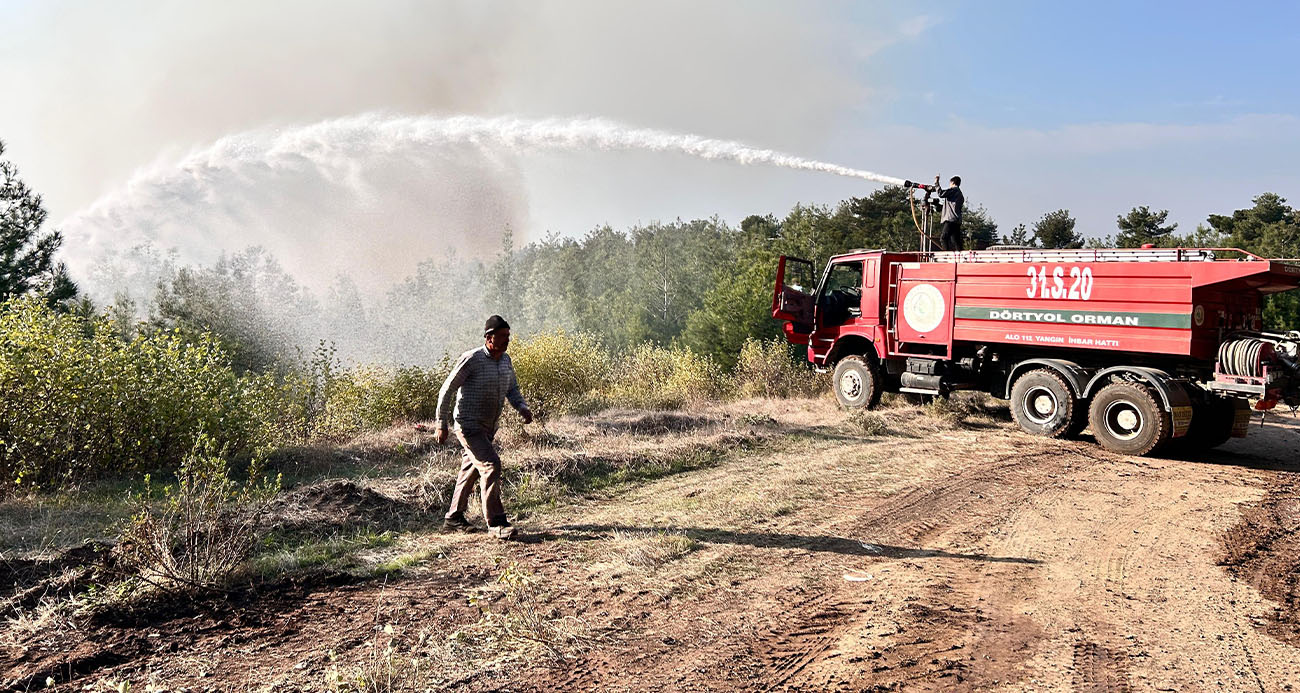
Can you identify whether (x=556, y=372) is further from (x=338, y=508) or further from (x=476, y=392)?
(x=476, y=392)

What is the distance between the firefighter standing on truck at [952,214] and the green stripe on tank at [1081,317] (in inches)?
63.0

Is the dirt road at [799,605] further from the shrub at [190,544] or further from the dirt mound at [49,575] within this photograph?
the dirt mound at [49,575]

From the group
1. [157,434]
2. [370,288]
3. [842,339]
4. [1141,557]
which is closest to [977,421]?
[842,339]

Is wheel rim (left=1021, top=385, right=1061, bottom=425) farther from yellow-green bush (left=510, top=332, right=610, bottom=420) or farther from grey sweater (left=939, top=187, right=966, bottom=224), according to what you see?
yellow-green bush (left=510, top=332, right=610, bottom=420)

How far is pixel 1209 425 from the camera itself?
11.2 meters

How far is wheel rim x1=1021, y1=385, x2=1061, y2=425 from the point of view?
1153cm

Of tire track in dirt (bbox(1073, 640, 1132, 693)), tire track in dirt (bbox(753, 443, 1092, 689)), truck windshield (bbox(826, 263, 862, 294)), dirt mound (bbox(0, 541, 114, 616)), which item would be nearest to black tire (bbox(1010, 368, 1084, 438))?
truck windshield (bbox(826, 263, 862, 294))

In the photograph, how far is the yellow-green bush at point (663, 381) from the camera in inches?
618

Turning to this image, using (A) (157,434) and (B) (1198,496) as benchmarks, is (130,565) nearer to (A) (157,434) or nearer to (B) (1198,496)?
(A) (157,434)

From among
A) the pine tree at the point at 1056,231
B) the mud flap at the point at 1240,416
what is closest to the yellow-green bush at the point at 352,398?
the mud flap at the point at 1240,416

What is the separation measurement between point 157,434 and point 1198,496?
442 inches

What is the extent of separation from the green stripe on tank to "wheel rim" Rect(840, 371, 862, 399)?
2.46m

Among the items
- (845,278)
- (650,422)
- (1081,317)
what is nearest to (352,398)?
(650,422)

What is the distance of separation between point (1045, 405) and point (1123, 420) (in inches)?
47.2
